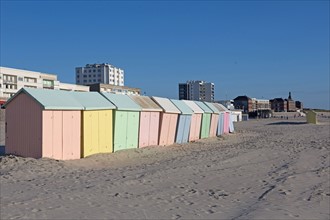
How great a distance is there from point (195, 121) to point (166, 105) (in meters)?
5.22

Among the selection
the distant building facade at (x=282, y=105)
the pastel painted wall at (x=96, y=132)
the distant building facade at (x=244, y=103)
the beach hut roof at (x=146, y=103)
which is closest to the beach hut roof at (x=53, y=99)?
the pastel painted wall at (x=96, y=132)

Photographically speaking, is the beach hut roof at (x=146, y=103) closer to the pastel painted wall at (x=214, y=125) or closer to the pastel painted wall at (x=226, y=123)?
the pastel painted wall at (x=214, y=125)

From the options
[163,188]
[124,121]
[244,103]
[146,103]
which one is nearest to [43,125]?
[124,121]

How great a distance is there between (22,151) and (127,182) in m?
5.41

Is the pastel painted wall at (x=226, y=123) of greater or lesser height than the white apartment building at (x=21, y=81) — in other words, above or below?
below

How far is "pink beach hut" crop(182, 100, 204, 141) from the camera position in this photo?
26.7 metres

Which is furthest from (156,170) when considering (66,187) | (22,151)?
(22,151)

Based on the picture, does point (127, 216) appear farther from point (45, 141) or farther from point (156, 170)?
point (45, 141)

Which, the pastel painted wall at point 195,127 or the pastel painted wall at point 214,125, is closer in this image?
the pastel painted wall at point 195,127

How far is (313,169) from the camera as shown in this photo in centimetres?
1310

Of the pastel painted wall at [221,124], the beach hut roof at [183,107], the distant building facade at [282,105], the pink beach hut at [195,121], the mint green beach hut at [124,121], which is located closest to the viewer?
the mint green beach hut at [124,121]

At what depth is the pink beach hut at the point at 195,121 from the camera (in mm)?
26683

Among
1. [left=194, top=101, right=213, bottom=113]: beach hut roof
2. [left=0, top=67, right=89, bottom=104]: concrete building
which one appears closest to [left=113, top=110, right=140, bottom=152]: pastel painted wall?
[left=194, top=101, right=213, bottom=113]: beach hut roof

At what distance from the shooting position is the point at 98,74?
137000 mm
